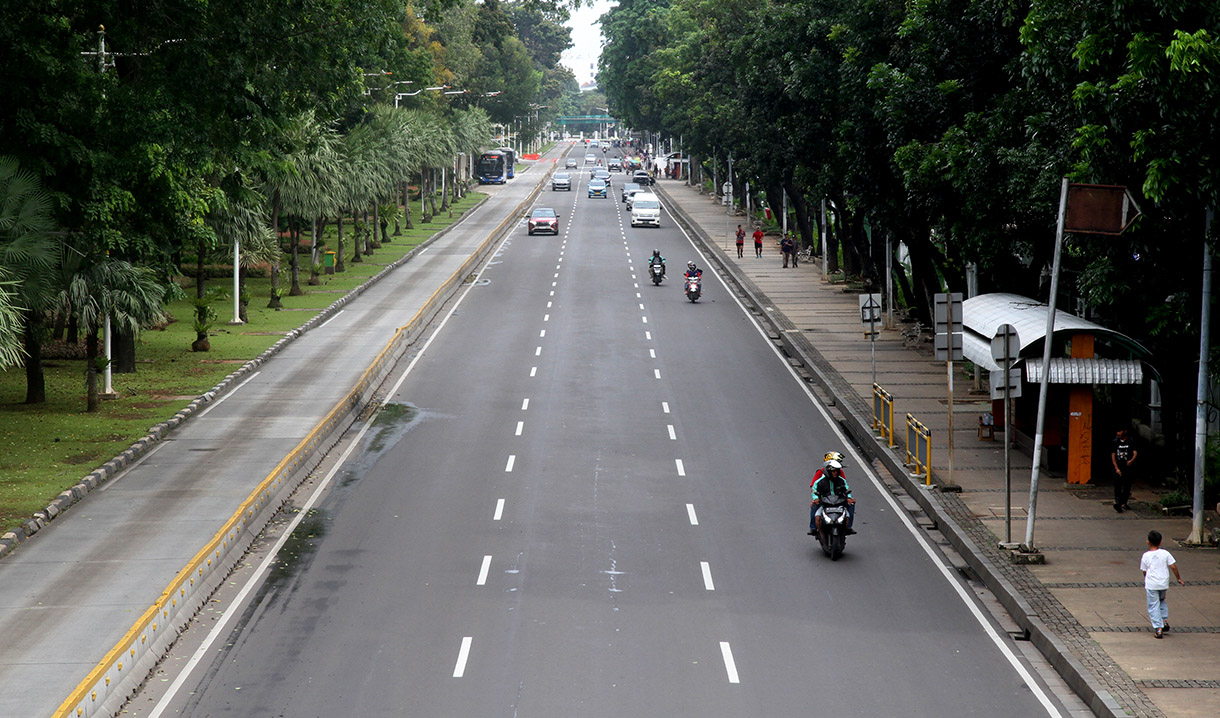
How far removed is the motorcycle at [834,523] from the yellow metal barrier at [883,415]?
7483 millimetres

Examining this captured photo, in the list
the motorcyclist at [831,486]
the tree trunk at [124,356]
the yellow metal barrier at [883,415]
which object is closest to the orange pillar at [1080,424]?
the yellow metal barrier at [883,415]

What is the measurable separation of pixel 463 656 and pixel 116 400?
19491 mm

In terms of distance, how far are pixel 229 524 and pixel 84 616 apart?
3.80 metres

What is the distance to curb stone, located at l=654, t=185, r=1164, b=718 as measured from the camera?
14.1 meters

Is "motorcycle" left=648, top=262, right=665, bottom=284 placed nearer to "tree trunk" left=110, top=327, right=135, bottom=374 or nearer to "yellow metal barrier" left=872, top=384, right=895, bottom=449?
"tree trunk" left=110, top=327, right=135, bottom=374

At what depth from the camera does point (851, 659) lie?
1553 centimetres

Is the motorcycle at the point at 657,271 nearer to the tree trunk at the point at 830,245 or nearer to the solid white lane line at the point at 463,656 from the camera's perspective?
the tree trunk at the point at 830,245

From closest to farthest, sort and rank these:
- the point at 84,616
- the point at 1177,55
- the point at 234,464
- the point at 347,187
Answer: the point at 1177,55 → the point at 84,616 → the point at 234,464 → the point at 347,187

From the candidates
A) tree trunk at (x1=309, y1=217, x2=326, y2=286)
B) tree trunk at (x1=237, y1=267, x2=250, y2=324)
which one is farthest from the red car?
tree trunk at (x1=237, y1=267, x2=250, y2=324)

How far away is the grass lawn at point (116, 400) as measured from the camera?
79.2ft

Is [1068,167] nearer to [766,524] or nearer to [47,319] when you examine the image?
[766,524]

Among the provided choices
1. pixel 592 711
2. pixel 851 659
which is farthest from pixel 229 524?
pixel 851 659

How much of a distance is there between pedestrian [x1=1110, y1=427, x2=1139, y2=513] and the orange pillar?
1552mm

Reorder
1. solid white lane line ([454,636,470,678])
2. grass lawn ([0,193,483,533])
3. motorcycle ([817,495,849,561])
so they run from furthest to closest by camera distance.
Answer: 1. grass lawn ([0,193,483,533])
2. motorcycle ([817,495,849,561])
3. solid white lane line ([454,636,470,678])
